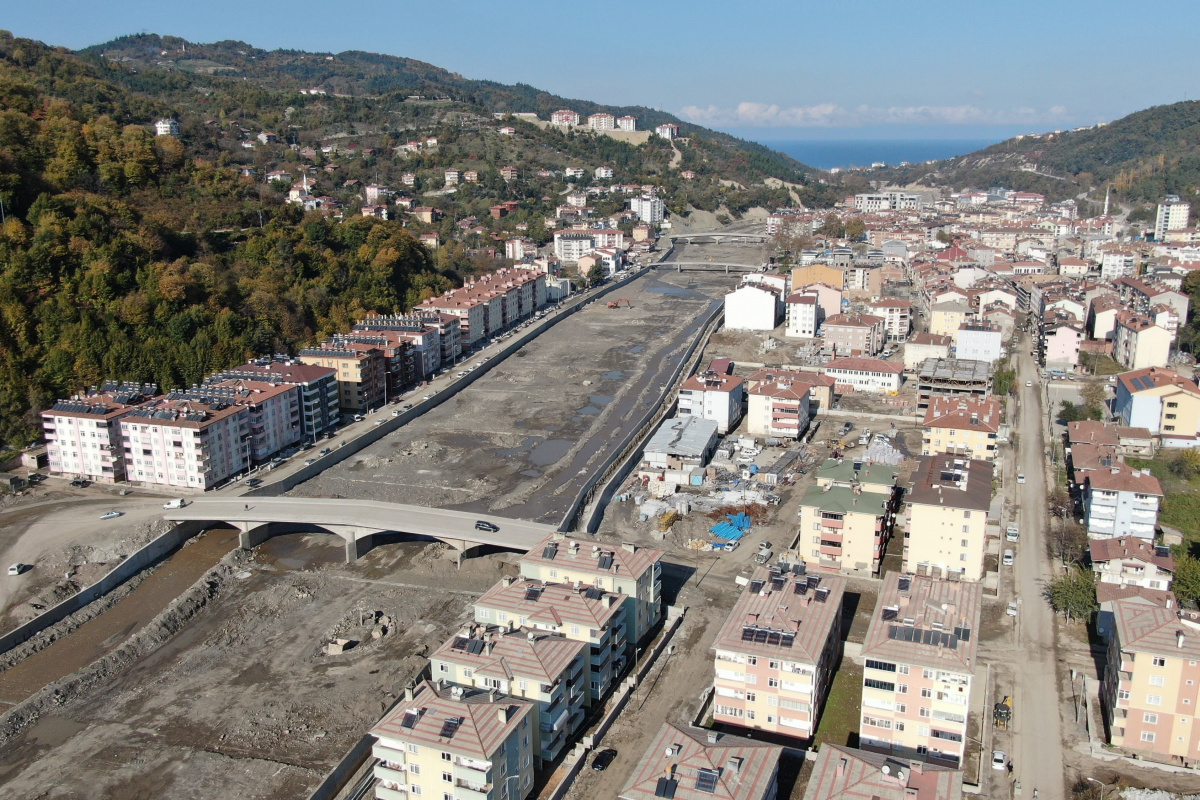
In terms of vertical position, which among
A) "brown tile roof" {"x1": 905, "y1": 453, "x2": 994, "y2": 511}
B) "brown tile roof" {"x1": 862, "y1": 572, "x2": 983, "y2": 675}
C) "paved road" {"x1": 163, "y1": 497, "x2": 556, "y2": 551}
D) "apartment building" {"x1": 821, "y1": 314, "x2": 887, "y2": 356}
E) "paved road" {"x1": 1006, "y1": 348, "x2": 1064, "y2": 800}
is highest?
"apartment building" {"x1": 821, "y1": 314, "x2": 887, "y2": 356}

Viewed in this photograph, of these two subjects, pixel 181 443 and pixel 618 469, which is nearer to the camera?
pixel 181 443

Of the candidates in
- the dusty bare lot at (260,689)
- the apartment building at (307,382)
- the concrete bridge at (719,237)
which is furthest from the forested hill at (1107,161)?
the dusty bare lot at (260,689)

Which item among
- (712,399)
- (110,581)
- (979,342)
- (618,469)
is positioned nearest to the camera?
(110,581)

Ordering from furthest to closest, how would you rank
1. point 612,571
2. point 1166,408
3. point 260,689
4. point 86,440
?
point 1166,408 → point 86,440 → point 612,571 → point 260,689

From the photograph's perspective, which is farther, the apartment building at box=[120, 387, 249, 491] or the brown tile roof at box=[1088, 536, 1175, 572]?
the apartment building at box=[120, 387, 249, 491]

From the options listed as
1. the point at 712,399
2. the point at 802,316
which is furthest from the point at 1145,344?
the point at 712,399

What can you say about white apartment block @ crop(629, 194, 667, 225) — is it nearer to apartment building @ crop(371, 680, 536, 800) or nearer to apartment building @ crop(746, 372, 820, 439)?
apartment building @ crop(746, 372, 820, 439)

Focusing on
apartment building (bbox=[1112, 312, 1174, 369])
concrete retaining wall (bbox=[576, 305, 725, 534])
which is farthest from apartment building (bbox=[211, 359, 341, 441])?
apartment building (bbox=[1112, 312, 1174, 369])

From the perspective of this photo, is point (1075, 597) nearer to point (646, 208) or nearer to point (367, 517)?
point (367, 517)
